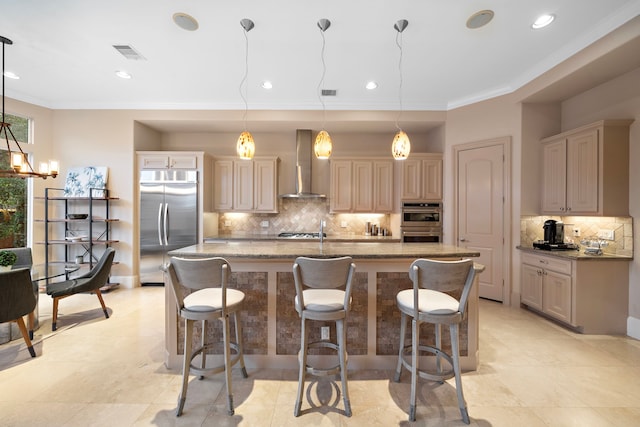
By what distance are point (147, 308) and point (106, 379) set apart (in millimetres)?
1636

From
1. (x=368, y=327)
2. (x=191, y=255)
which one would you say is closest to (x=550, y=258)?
(x=368, y=327)

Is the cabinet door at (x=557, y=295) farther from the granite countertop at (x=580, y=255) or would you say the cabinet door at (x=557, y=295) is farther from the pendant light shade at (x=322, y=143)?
the pendant light shade at (x=322, y=143)

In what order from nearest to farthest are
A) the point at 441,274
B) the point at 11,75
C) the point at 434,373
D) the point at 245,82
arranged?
the point at 441,274, the point at 434,373, the point at 11,75, the point at 245,82

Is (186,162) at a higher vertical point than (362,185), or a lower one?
higher

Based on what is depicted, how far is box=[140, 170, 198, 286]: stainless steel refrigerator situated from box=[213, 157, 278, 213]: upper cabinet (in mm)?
494

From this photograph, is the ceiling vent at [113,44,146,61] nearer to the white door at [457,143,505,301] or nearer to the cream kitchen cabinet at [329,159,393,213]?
the cream kitchen cabinet at [329,159,393,213]

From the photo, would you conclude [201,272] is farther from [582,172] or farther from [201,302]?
[582,172]

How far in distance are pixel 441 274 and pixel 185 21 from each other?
10.2ft

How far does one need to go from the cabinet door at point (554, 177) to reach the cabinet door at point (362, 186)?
2.48m

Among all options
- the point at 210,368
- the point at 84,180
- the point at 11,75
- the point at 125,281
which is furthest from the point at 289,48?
the point at 125,281

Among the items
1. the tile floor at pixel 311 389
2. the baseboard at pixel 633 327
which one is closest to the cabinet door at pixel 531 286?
the tile floor at pixel 311 389

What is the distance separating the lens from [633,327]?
9.75ft

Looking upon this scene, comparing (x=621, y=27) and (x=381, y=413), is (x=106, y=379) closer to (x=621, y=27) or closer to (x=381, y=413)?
(x=381, y=413)

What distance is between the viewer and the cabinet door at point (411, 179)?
4762 mm
